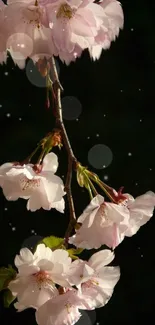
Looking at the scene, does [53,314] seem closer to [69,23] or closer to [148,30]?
[69,23]

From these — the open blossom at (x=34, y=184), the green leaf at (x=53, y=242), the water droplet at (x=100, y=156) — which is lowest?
the water droplet at (x=100, y=156)

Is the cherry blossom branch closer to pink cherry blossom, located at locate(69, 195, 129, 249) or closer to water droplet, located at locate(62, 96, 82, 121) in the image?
pink cherry blossom, located at locate(69, 195, 129, 249)

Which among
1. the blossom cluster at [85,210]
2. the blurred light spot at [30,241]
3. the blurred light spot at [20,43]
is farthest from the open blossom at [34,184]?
the blurred light spot at [30,241]

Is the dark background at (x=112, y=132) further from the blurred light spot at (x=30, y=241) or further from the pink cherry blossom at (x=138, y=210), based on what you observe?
the pink cherry blossom at (x=138, y=210)

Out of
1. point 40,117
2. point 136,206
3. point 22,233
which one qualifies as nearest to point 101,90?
point 40,117

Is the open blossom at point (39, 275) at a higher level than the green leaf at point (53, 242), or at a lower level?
lower

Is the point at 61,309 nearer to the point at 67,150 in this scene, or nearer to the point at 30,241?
the point at 67,150
